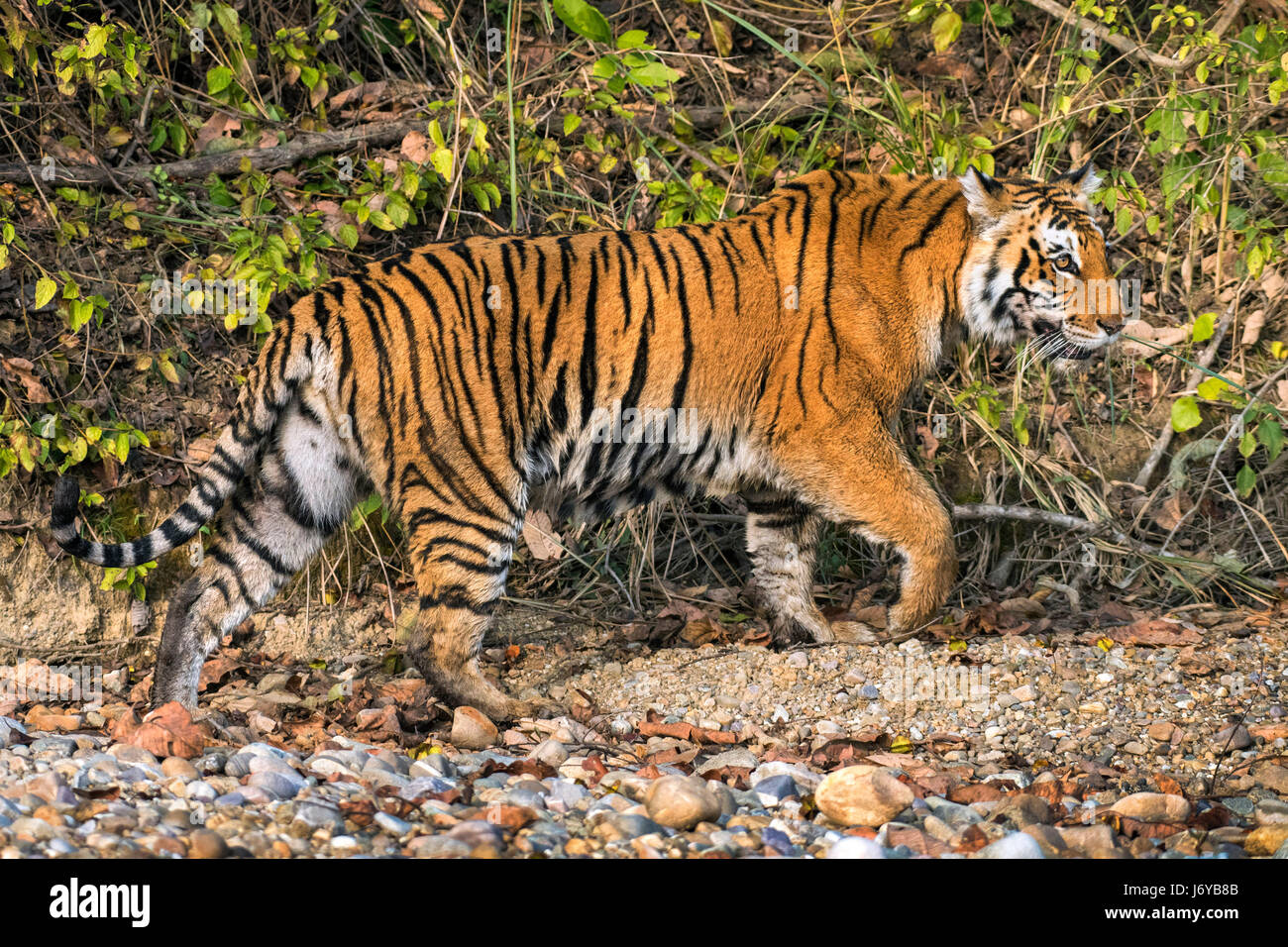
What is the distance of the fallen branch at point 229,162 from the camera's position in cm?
549

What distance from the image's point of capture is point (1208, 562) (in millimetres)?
Result: 5332

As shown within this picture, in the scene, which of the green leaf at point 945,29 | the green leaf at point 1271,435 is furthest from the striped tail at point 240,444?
the green leaf at point 1271,435

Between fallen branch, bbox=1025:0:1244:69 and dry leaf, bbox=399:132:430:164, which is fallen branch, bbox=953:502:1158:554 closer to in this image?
fallen branch, bbox=1025:0:1244:69

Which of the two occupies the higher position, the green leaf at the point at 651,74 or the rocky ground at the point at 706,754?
the green leaf at the point at 651,74

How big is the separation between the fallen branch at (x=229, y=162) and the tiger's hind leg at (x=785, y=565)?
100 inches

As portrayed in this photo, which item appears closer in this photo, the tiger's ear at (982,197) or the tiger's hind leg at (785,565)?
the tiger's ear at (982,197)

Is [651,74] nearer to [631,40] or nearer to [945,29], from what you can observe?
[631,40]

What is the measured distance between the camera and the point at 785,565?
506cm

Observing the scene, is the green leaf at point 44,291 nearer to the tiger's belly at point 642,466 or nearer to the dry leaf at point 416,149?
the dry leaf at point 416,149

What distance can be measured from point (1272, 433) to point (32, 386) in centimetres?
→ 499

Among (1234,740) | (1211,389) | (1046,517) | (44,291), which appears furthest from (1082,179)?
(44,291)

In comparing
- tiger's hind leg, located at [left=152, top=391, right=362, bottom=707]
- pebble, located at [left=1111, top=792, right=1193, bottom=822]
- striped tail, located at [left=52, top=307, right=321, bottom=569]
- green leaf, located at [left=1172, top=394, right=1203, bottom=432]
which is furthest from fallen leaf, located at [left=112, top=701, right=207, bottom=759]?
green leaf, located at [left=1172, top=394, right=1203, bottom=432]

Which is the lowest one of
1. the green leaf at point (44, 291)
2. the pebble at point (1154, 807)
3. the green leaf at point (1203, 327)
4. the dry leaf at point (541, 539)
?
the dry leaf at point (541, 539)

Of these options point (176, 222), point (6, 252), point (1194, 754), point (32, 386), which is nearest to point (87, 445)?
point (32, 386)
